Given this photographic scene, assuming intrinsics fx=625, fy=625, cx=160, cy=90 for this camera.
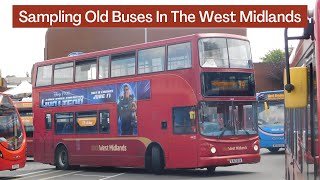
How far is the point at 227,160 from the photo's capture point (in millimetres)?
17547

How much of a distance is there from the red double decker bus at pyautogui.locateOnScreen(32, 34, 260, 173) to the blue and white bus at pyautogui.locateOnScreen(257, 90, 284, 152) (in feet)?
30.3

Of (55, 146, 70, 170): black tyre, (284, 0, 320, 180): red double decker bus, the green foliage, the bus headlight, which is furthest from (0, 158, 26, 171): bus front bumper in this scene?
the green foliage

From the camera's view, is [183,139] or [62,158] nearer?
[183,139]

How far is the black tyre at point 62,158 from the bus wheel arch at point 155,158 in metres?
4.39

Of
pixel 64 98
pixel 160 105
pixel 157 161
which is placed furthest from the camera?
pixel 64 98

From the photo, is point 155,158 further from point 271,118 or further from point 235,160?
point 271,118

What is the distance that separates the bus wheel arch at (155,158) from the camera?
1848 centimetres

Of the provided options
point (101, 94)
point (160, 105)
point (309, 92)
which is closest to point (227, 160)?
point (160, 105)

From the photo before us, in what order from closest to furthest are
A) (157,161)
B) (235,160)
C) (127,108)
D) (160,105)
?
1. (235,160)
2. (157,161)
3. (160,105)
4. (127,108)

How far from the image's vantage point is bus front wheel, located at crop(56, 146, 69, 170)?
22.4 meters

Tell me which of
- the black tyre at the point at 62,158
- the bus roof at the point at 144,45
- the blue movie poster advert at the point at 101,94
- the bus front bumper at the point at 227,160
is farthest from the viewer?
the black tyre at the point at 62,158

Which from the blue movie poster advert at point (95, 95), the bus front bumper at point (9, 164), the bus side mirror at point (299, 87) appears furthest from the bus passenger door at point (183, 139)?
the bus side mirror at point (299, 87)

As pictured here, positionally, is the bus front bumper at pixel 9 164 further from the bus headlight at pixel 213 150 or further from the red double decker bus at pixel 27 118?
the red double decker bus at pixel 27 118

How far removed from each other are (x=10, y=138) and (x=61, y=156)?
134 inches
